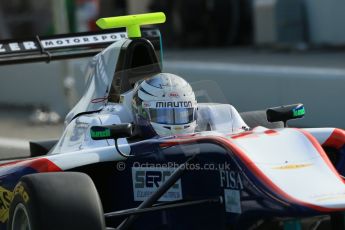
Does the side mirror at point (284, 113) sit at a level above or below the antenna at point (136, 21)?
below

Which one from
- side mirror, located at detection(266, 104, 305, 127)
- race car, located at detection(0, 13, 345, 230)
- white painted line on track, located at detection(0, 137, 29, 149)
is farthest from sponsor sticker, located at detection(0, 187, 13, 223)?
white painted line on track, located at detection(0, 137, 29, 149)

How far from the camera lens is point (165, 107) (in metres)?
6.54

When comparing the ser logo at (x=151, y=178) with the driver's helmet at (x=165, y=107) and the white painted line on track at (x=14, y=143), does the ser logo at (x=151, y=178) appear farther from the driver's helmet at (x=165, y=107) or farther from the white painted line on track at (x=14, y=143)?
the white painted line on track at (x=14, y=143)

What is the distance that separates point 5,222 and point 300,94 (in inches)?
→ 225

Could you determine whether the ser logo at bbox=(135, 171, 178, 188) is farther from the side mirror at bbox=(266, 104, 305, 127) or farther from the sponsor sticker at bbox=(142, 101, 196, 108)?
the side mirror at bbox=(266, 104, 305, 127)

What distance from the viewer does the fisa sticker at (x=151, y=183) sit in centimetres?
604

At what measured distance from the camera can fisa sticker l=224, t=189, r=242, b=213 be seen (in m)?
5.65

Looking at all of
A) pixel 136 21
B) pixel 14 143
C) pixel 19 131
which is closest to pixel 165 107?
pixel 136 21

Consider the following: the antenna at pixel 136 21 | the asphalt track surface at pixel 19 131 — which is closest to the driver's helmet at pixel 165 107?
the antenna at pixel 136 21

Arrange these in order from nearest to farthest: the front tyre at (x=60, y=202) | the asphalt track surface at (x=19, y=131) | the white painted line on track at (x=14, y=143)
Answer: the front tyre at (x=60, y=202) → the asphalt track surface at (x=19, y=131) → the white painted line on track at (x=14, y=143)

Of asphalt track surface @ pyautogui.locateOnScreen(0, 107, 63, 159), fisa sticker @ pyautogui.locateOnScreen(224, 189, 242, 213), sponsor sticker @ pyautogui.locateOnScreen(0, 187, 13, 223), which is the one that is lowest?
asphalt track surface @ pyautogui.locateOnScreen(0, 107, 63, 159)

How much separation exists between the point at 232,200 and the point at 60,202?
0.95 metres

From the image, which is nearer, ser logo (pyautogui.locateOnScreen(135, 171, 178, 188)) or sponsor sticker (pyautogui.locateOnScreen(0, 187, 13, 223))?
ser logo (pyautogui.locateOnScreen(135, 171, 178, 188))

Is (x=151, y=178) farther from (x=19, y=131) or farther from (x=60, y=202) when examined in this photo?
(x=19, y=131)
